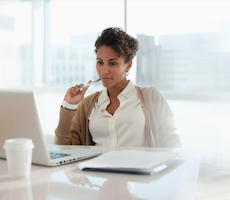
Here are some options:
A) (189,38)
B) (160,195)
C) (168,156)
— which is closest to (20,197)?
(160,195)

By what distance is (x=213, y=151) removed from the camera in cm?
238

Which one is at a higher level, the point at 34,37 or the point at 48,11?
the point at 48,11

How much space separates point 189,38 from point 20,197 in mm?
2318

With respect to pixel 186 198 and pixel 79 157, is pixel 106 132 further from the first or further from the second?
pixel 186 198

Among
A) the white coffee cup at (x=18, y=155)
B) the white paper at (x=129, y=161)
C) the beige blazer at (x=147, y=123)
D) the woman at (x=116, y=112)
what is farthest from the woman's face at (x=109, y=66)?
the white coffee cup at (x=18, y=155)

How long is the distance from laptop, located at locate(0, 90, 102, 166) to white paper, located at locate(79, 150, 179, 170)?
11cm

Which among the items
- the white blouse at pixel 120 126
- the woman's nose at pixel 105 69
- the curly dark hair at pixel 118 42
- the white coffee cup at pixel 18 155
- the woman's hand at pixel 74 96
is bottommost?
the white blouse at pixel 120 126

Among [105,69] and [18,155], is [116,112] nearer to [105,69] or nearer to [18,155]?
[105,69]

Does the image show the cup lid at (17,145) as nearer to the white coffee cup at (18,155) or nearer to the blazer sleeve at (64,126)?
the white coffee cup at (18,155)

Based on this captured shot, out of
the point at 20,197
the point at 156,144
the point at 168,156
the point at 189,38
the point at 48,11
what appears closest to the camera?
the point at 20,197

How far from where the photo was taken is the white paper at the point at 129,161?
2.35 feet

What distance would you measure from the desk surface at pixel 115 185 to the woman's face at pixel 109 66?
35.1 inches

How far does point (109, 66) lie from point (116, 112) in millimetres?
292

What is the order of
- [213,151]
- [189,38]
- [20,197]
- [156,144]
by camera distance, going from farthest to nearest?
[189,38] → [213,151] → [156,144] → [20,197]
